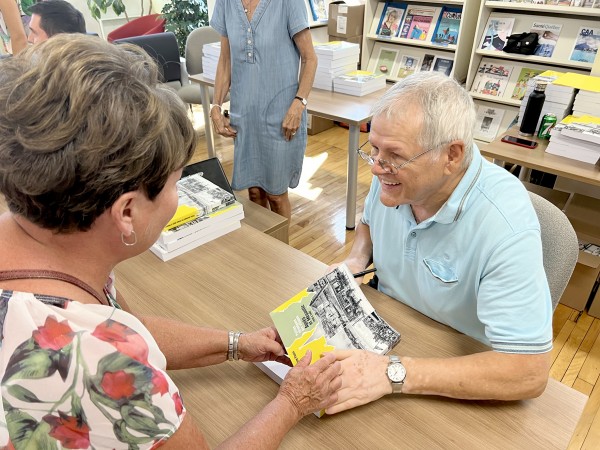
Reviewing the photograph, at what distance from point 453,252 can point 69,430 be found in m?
0.91

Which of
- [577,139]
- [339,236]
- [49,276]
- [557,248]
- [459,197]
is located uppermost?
[49,276]

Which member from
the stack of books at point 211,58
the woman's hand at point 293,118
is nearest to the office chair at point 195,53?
the stack of books at point 211,58

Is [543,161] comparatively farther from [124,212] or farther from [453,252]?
[124,212]

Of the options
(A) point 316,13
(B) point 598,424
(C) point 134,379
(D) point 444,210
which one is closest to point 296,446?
(C) point 134,379

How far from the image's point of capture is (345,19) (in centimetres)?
433

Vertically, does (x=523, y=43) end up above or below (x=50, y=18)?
below

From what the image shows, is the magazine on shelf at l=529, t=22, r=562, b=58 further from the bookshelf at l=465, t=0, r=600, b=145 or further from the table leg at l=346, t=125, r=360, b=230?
the table leg at l=346, t=125, r=360, b=230

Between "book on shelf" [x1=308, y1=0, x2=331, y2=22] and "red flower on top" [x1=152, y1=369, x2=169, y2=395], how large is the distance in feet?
15.3

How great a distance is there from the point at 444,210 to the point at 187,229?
804mm

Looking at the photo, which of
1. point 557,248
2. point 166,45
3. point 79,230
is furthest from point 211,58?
point 79,230

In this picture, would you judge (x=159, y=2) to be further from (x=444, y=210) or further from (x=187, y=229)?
(x=444, y=210)

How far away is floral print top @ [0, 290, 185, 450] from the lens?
589 millimetres

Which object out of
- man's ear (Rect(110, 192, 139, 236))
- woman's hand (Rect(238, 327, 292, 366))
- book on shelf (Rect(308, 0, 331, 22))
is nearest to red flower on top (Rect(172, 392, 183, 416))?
man's ear (Rect(110, 192, 139, 236))

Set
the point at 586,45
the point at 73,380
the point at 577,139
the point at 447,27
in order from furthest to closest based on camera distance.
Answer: the point at 447,27
the point at 586,45
the point at 577,139
the point at 73,380
